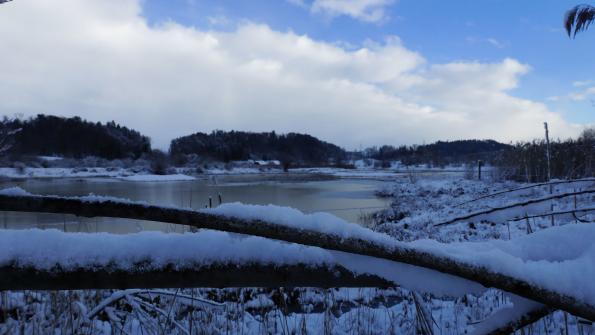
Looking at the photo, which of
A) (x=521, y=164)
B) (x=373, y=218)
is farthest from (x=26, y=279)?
(x=521, y=164)

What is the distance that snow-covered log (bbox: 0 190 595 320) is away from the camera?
0.61 m

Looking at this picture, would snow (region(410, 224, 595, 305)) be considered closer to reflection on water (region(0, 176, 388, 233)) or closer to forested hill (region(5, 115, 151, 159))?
reflection on water (region(0, 176, 388, 233))

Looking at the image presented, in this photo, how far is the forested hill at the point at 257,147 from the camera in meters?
109

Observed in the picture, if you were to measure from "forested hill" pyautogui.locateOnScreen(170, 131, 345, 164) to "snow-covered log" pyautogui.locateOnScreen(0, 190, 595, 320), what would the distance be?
101 meters

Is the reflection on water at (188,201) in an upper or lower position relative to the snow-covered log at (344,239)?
lower

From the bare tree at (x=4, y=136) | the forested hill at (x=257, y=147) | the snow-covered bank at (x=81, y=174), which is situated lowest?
the snow-covered bank at (x=81, y=174)

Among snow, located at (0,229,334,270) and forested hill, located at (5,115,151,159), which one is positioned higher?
forested hill, located at (5,115,151,159)

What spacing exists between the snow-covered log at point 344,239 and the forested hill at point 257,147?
10102cm

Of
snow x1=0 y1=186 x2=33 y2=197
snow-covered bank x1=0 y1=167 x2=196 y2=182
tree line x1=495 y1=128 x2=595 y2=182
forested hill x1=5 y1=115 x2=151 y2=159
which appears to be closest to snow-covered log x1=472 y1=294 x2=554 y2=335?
snow x1=0 y1=186 x2=33 y2=197

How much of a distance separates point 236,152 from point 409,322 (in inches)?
4230

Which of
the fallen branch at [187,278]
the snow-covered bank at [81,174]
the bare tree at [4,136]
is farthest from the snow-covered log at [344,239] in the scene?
the snow-covered bank at [81,174]

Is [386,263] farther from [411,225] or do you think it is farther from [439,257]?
[411,225]

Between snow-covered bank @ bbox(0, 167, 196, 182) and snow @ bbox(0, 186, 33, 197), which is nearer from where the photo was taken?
snow @ bbox(0, 186, 33, 197)

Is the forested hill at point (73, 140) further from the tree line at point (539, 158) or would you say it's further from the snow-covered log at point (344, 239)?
the snow-covered log at point (344, 239)
